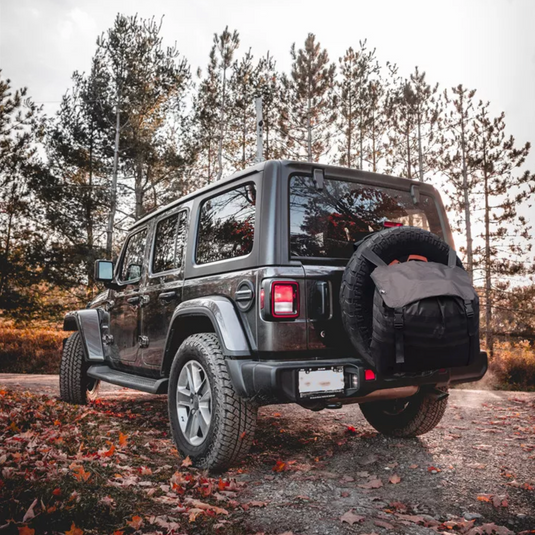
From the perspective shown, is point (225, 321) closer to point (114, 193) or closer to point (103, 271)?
point (103, 271)

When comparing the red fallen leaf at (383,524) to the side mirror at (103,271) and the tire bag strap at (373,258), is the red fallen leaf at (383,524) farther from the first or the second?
the side mirror at (103,271)

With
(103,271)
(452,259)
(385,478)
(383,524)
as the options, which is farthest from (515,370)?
(383,524)

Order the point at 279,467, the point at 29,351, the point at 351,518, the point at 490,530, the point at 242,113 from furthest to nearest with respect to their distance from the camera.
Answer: the point at 242,113, the point at 29,351, the point at 279,467, the point at 351,518, the point at 490,530

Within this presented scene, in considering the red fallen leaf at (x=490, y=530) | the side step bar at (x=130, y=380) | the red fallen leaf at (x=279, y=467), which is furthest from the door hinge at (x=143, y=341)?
the red fallen leaf at (x=490, y=530)

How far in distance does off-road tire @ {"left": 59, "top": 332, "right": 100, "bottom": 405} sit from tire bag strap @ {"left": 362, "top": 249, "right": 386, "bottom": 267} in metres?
3.91

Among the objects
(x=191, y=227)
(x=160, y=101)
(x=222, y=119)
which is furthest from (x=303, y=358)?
(x=222, y=119)

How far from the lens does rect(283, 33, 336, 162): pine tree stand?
19.6 meters

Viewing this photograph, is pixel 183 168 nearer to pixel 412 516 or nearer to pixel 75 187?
pixel 75 187

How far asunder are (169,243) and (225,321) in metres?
1.49

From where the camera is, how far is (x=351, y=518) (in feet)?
8.50

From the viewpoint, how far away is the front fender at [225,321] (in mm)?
3066

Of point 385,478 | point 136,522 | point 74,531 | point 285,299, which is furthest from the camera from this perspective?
point 385,478

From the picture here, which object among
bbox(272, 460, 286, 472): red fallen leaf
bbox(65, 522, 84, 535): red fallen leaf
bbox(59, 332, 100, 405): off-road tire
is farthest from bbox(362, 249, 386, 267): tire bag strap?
bbox(59, 332, 100, 405): off-road tire

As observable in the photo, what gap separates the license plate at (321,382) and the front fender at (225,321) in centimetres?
41
